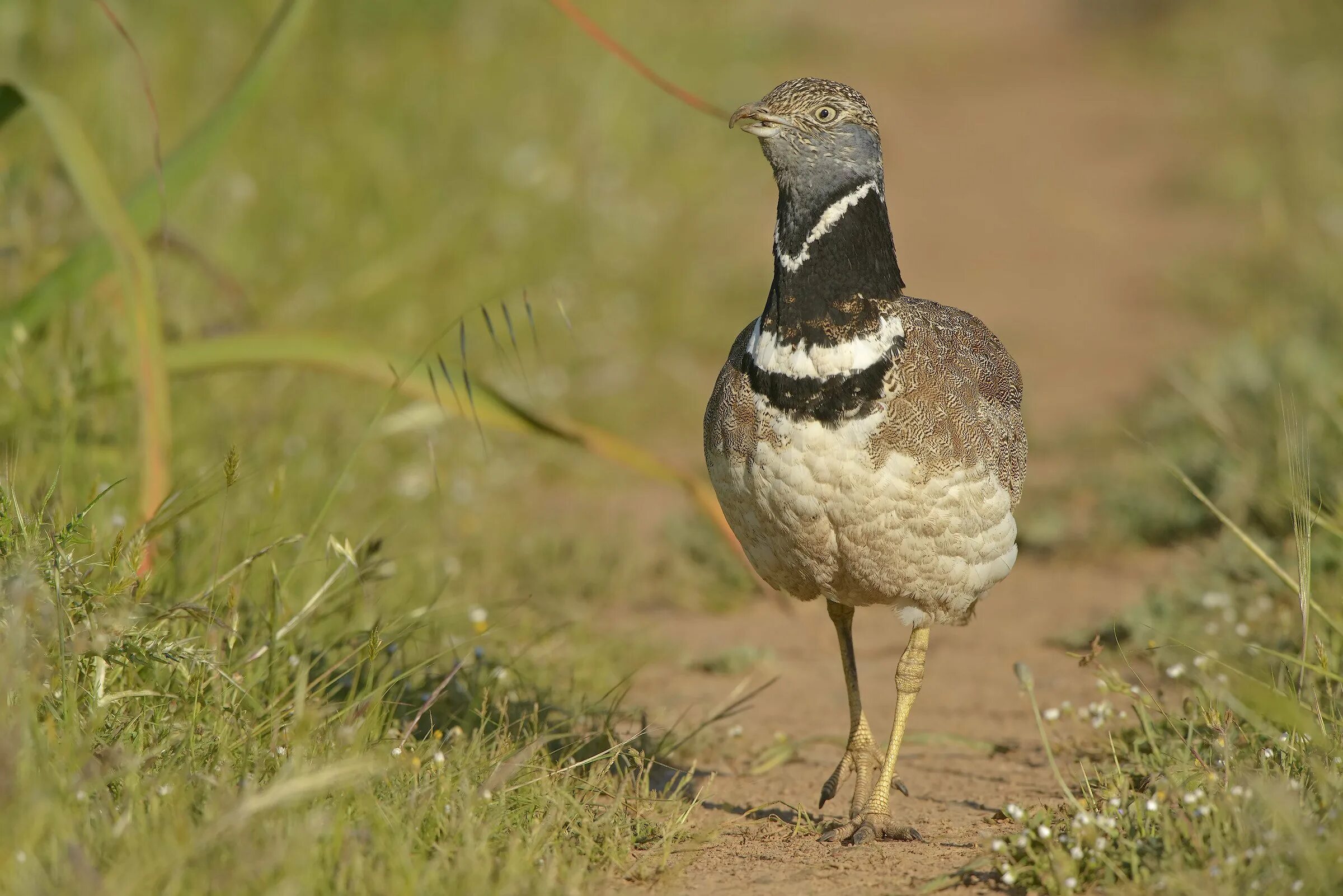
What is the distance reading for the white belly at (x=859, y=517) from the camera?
11.9ft

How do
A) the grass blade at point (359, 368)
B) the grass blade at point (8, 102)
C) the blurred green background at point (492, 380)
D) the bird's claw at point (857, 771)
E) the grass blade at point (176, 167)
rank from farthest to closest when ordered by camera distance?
the grass blade at point (176, 167) → the grass blade at point (8, 102) → the grass blade at point (359, 368) → the bird's claw at point (857, 771) → the blurred green background at point (492, 380)

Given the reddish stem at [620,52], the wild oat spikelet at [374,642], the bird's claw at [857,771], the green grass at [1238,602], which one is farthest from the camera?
the reddish stem at [620,52]

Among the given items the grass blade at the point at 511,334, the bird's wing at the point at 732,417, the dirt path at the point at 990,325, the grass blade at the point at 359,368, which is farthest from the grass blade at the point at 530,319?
the dirt path at the point at 990,325

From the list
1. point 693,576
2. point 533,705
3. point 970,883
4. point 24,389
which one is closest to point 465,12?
point 693,576

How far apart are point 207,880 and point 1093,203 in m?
9.53

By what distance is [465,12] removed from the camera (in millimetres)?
10242

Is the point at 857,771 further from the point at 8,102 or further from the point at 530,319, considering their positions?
the point at 8,102

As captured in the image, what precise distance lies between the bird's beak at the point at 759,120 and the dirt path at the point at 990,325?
175cm

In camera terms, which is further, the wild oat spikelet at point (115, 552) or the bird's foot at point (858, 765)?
the bird's foot at point (858, 765)

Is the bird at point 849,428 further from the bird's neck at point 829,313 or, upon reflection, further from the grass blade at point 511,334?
the grass blade at point 511,334

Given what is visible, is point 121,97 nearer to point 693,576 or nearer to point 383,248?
point 383,248

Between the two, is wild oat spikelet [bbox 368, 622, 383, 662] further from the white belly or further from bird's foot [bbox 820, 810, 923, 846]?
bird's foot [bbox 820, 810, 923, 846]

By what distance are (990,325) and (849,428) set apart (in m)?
5.64

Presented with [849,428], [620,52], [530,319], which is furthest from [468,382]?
[620,52]
